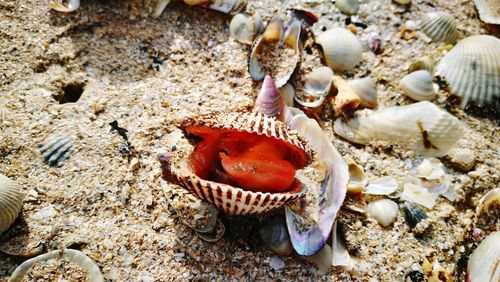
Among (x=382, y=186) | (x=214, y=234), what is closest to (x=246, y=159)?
(x=214, y=234)

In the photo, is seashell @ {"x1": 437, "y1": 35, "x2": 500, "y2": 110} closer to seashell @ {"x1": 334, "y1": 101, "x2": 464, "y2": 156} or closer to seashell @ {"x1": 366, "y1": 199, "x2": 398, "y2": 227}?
seashell @ {"x1": 334, "y1": 101, "x2": 464, "y2": 156}

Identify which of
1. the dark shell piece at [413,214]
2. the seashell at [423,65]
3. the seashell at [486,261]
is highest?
the seashell at [423,65]

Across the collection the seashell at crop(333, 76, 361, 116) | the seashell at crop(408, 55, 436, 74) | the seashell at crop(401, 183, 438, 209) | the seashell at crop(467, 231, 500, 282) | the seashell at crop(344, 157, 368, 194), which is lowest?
the seashell at crop(467, 231, 500, 282)

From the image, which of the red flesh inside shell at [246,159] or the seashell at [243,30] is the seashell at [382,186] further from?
Answer: the seashell at [243,30]

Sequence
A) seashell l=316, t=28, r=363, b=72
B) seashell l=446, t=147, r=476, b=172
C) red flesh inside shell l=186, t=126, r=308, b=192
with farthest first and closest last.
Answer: seashell l=316, t=28, r=363, b=72
seashell l=446, t=147, r=476, b=172
red flesh inside shell l=186, t=126, r=308, b=192

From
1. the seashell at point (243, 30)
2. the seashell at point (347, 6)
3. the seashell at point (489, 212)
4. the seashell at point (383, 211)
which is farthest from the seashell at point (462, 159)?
the seashell at point (243, 30)

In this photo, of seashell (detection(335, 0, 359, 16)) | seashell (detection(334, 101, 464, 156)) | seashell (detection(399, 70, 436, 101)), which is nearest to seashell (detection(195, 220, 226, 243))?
seashell (detection(334, 101, 464, 156))

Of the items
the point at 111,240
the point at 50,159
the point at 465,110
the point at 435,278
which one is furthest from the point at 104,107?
the point at 465,110
